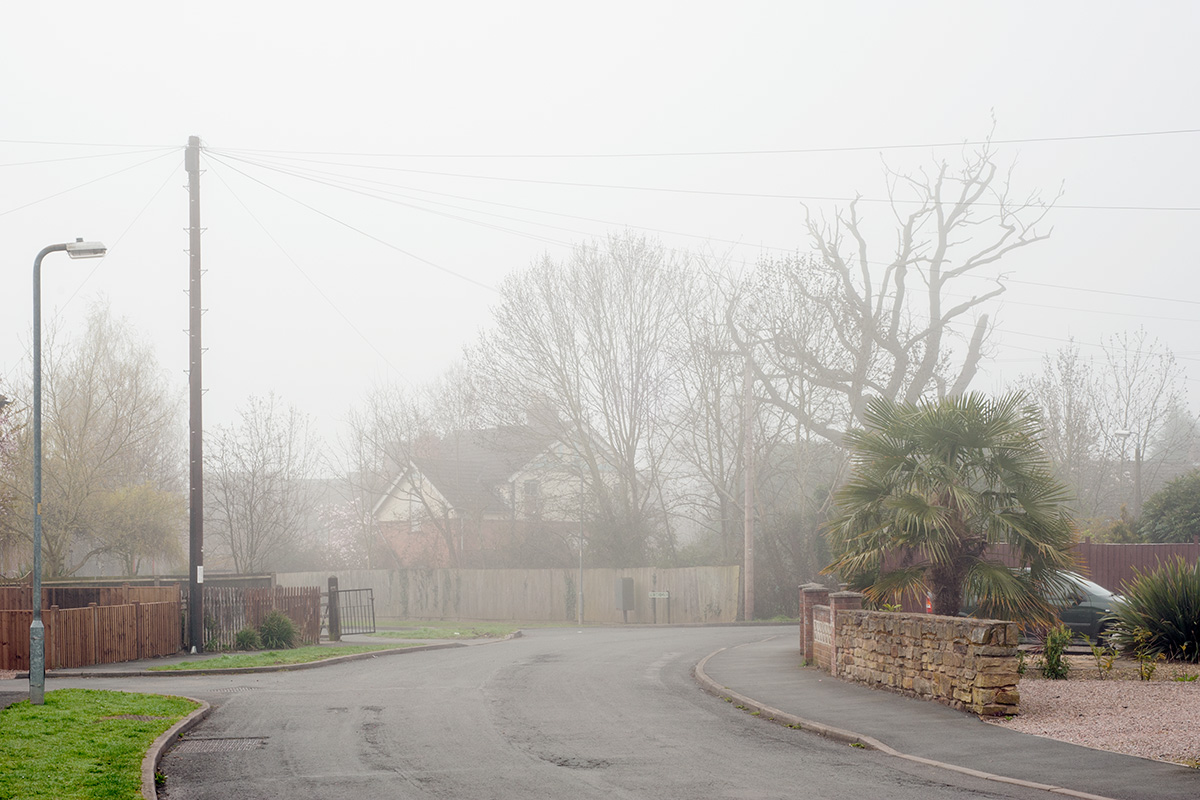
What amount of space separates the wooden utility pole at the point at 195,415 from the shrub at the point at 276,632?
1.53m

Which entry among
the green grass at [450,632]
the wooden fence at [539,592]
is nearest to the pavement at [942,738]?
the green grass at [450,632]

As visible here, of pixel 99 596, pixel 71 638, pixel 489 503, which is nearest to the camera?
pixel 71 638

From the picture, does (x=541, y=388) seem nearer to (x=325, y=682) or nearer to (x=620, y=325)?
(x=620, y=325)

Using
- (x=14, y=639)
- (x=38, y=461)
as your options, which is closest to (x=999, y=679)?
(x=38, y=461)

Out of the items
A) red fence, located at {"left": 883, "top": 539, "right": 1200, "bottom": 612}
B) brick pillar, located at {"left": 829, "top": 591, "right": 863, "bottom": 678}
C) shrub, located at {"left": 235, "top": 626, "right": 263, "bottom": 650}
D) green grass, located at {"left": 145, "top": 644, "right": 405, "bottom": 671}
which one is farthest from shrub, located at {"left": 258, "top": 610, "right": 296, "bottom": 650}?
brick pillar, located at {"left": 829, "top": 591, "right": 863, "bottom": 678}

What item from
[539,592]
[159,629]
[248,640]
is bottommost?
[539,592]

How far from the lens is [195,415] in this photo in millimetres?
23984

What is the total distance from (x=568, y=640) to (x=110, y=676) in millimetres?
12040

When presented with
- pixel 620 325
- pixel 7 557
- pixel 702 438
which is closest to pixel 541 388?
pixel 620 325

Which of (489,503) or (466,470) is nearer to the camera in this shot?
(489,503)

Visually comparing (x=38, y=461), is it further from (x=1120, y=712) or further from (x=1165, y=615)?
(x=1165, y=615)

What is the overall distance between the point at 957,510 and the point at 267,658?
13.8 meters

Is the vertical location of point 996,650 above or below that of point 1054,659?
above

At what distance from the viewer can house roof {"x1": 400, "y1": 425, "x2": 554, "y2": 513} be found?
51.0 metres
